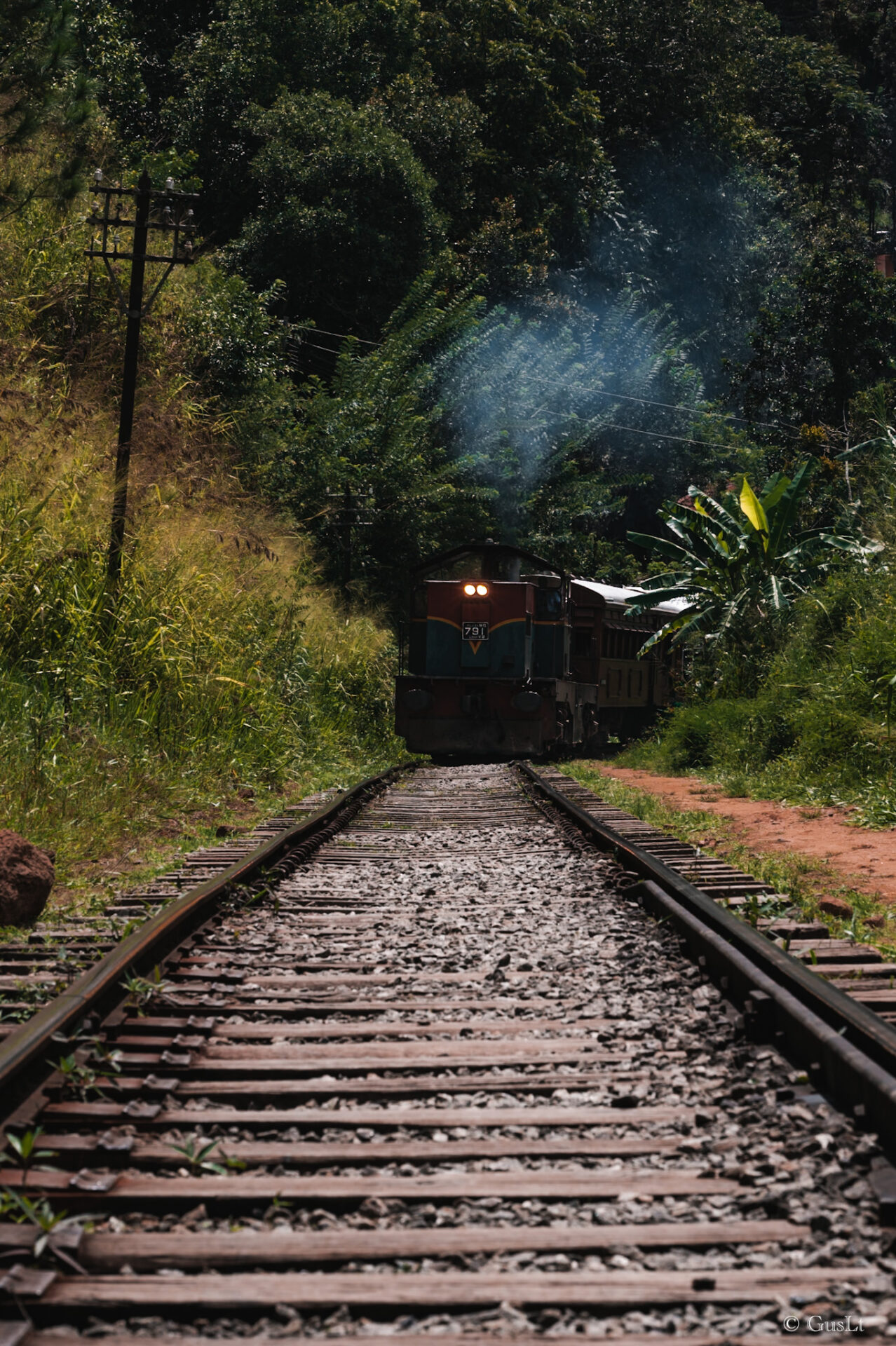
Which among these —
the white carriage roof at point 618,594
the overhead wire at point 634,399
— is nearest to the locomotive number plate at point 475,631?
the white carriage roof at point 618,594

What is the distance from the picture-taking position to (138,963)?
15.7 feet

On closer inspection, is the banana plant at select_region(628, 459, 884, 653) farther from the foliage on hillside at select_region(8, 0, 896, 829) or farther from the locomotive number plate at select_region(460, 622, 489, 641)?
the locomotive number plate at select_region(460, 622, 489, 641)

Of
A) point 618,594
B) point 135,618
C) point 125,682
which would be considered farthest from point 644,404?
point 125,682

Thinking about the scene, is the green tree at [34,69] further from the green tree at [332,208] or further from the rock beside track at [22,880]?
the green tree at [332,208]

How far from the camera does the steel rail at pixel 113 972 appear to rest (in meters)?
3.46

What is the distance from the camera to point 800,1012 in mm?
3902

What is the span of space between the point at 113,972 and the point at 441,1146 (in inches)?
60.6

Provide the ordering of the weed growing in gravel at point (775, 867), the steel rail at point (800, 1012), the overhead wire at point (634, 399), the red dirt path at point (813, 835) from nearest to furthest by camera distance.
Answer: the steel rail at point (800, 1012) → the weed growing in gravel at point (775, 867) → the red dirt path at point (813, 835) → the overhead wire at point (634, 399)

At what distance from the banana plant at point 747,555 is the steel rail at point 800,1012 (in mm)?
11771

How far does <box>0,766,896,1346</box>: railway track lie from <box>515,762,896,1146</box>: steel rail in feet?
0.05

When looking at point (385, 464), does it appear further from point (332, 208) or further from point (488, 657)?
point (488, 657)

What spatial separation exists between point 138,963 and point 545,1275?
2565 mm

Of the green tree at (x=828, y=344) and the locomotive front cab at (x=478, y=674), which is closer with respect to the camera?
the locomotive front cab at (x=478, y=674)

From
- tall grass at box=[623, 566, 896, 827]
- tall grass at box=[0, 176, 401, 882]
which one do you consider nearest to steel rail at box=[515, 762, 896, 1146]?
tall grass at box=[0, 176, 401, 882]
